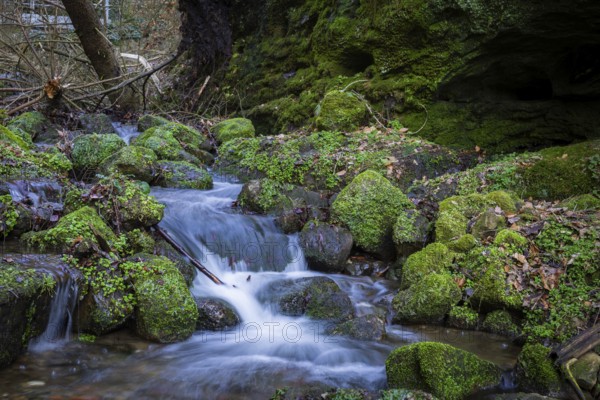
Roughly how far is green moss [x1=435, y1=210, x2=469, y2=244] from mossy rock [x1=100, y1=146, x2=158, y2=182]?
4.24 meters

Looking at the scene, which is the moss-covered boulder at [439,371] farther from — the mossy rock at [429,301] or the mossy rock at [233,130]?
the mossy rock at [233,130]

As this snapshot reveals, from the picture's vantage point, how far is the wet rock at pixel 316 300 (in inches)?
212

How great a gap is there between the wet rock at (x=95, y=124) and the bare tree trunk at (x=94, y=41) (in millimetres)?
2068

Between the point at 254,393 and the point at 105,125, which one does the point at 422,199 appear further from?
the point at 105,125

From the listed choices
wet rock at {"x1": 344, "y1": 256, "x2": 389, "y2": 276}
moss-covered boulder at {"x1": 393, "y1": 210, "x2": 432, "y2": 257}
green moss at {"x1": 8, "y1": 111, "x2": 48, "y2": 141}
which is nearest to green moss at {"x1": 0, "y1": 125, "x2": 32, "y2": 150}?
green moss at {"x1": 8, "y1": 111, "x2": 48, "y2": 141}

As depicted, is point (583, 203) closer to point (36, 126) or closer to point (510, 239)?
point (510, 239)

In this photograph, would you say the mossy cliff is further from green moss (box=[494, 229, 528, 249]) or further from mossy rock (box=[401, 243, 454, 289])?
mossy rock (box=[401, 243, 454, 289])

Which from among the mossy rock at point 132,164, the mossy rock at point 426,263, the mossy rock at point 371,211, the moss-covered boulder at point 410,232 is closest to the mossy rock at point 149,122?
the mossy rock at point 132,164

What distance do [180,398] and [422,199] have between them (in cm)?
460

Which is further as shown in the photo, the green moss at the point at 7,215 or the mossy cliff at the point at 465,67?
the mossy cliff at the point at 465,67

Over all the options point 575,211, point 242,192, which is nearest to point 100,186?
point 242,192

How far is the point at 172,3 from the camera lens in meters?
21.8

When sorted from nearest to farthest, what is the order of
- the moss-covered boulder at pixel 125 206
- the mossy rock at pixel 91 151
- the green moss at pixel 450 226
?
the moss-covered boulder at pixel 125 206 < the green moss at pixel 450 226 < the mossy rock at pixel 91 151

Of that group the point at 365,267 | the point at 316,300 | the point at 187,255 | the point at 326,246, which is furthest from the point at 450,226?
the point at 187,255
